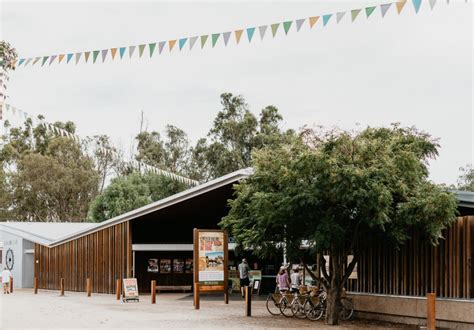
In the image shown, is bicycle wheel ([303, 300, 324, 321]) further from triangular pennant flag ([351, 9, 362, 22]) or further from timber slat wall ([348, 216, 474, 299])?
triangular pennant flag ([351, 9, 362, 22])

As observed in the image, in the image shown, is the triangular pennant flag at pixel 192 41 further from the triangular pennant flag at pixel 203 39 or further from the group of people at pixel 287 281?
the group of people at pixel 287 281

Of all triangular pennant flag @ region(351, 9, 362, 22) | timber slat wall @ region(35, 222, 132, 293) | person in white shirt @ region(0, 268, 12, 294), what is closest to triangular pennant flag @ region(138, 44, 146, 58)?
triangular pennant flag @ region(351, 9, 362, 22)

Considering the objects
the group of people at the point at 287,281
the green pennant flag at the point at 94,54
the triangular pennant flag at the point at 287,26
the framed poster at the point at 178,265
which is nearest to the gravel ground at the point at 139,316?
the group of people at the point at 287,281

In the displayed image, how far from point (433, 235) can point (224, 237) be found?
8.87m

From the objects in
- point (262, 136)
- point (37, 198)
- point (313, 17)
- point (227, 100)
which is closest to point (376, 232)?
point (313, 17)

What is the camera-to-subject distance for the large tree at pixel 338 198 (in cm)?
Result: 1834

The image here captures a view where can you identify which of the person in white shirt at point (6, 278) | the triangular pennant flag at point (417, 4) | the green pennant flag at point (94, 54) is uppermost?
the green pennant flag at point (94, 54)

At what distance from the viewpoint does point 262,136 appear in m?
59.0

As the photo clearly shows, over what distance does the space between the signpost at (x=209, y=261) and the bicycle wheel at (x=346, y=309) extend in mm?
5216

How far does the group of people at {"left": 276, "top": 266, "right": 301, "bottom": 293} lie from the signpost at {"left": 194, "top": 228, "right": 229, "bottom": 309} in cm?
194

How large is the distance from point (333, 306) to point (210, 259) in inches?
248

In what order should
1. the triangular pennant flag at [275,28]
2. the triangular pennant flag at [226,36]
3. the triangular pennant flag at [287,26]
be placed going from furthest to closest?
the triangular pennant flag at [226,36] → the triangular pennant flag at [275,28] → the triangular pennant flag at [287,26]

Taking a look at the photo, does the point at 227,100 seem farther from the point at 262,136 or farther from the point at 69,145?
the point at 69,145

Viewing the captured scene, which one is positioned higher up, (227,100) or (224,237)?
(227,100)
